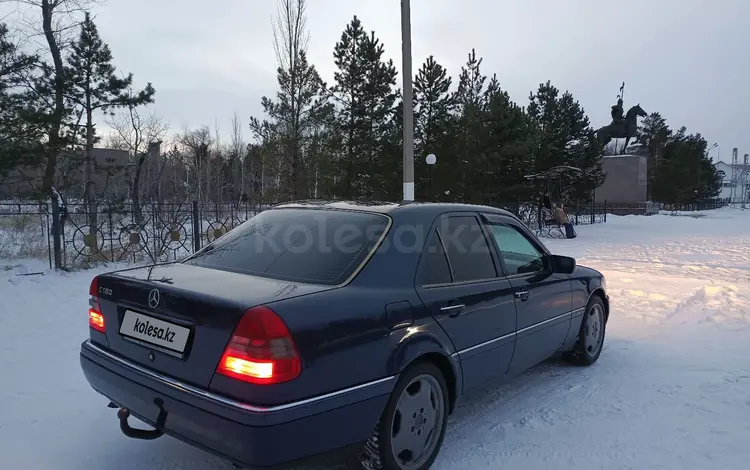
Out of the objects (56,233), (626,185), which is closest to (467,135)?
(626,185)

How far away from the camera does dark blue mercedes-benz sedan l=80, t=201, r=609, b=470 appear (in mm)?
2152

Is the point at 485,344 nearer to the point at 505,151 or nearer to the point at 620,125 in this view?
the point at 505,151

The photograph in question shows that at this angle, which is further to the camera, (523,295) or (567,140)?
(567,140)

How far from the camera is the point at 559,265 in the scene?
4012mm

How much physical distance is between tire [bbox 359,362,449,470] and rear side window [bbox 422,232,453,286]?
0.48 meters

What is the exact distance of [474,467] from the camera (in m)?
2.90

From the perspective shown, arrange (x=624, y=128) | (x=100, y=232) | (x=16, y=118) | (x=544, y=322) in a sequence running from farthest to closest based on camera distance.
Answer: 1. (x=624, y=128)
2. (x=16, y=118)
3. (x=100, y=232)
4. (x=544, y=322)

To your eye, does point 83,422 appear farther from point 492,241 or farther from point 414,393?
point 492,241

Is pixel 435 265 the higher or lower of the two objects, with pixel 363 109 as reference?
lower

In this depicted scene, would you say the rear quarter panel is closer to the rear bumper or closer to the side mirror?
the rear bumper

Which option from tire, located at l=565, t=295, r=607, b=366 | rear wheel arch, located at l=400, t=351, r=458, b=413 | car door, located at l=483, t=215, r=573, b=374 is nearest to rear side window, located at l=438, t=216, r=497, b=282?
car door, located at l=483, t=215, r=573, b=374

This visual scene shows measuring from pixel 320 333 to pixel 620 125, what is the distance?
133 feet

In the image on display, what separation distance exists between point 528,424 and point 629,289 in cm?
556

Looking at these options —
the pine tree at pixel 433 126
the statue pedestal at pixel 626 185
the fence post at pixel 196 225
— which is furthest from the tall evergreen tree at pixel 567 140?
the fence post at pixel 196 225
